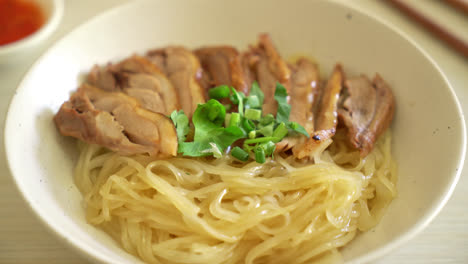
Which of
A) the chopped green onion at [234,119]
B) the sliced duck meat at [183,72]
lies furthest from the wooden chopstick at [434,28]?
the chopped green onion at [234,119]

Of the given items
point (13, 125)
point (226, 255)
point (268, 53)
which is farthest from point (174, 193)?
point (268, 53)

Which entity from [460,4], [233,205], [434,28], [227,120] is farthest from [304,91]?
[460,4]

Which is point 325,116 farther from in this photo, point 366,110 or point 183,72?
point 183,72

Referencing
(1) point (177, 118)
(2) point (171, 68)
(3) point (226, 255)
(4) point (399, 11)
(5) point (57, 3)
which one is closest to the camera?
(3) point (226, 255)

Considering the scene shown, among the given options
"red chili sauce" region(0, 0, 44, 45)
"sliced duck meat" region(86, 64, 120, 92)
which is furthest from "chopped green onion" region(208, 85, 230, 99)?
"red chili sauce" region(0, 0, 44, 45)

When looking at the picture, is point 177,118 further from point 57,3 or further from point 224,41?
point 57,3

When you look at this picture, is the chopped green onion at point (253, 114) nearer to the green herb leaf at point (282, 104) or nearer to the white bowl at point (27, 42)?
the green herb leaf at point (282, 104)
